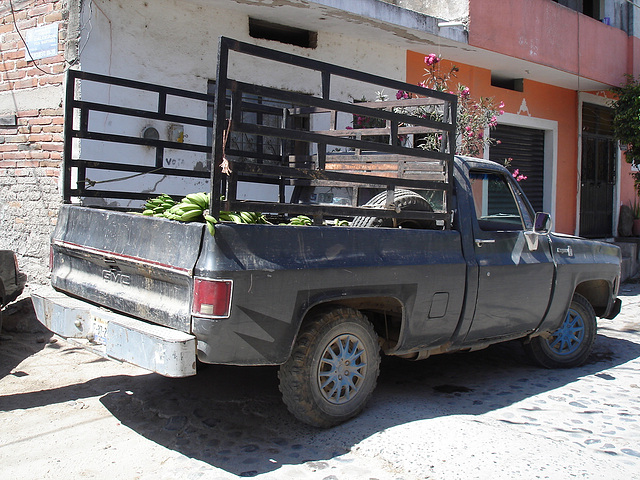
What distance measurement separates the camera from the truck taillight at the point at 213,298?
3.19m

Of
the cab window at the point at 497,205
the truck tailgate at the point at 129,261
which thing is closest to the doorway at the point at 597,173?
the cab window at the point at 497,205

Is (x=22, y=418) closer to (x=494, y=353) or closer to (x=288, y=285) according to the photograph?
(x=288, y=285)

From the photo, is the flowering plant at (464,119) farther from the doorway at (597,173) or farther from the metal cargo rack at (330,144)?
the doorway at (597,173)

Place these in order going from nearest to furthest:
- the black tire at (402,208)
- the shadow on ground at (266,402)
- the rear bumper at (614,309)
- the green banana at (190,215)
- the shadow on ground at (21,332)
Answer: the green banana at (190,215), the shadow on ground at (266,402), the black tire at (402,208), the shadow on ground at (21,332), the rear bumper at (614,309)

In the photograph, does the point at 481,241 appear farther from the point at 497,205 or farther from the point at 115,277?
the point at 115,277

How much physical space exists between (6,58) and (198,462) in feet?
20.4

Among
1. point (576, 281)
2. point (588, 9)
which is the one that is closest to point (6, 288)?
point (576, 281)

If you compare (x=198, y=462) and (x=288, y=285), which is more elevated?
(x=288, y=285)

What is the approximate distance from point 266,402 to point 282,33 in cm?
613

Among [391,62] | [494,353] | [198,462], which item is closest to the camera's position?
[198,462]

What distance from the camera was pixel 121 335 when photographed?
11.2 ft

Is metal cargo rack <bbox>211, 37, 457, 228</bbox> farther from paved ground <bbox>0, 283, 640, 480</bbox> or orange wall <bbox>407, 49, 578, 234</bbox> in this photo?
orange wall <bbox>407, 49, 578, 234</bbox>

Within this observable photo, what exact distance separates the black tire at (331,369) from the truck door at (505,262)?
98cm

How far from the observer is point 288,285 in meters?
3.43
